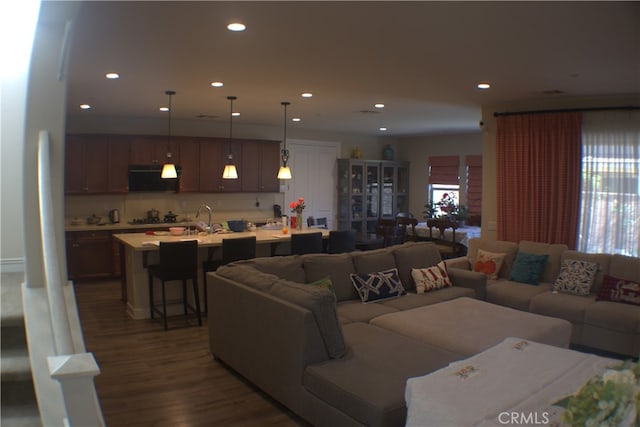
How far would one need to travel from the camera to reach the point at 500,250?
6109mm

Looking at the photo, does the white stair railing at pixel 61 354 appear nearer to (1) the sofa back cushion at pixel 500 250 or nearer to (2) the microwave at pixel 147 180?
(1) the sofa back cushion at pixel 500 250

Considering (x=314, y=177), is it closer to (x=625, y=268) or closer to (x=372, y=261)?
(x=372, y=261)

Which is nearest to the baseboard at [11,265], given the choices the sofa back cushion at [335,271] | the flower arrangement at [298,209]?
the sofa back cushion at [335,271]

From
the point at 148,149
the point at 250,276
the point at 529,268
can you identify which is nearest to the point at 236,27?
the point at 250,276

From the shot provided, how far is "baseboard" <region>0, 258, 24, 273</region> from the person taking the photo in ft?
11.4

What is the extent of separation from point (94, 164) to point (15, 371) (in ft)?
19.8

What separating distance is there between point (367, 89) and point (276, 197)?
4.67 m

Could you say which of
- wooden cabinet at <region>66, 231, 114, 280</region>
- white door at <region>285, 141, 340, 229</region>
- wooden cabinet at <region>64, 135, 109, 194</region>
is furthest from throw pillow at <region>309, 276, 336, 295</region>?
white door at <region>285, 141, 340, 229</region>

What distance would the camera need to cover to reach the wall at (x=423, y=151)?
34.4 feet

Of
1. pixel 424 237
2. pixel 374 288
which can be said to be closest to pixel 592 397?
pixel 374 288

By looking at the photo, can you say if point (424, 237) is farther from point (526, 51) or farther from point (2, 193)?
point (2, 193)

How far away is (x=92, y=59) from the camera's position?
13.7ft

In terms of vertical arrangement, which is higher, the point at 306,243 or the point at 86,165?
the point at 86,165

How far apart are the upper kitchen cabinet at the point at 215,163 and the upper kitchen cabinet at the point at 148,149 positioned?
22.6 inches
